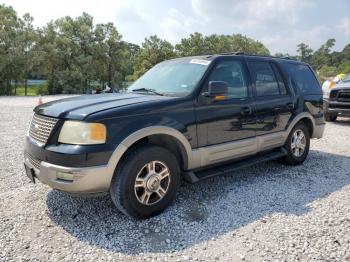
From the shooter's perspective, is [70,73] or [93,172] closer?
[93,172]

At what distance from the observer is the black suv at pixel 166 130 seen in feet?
10.8

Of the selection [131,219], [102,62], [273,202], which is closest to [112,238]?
[131,219]

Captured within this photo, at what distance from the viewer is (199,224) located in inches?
141

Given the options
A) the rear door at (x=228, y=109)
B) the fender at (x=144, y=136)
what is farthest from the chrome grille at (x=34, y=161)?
the rear door at (x=228, y=109)

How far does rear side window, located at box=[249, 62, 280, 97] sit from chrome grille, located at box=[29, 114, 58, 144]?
295 centimetres

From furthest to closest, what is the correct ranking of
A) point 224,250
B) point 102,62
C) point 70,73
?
point 102,62
point 70,73
point 224,250

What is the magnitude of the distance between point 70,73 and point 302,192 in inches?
1314

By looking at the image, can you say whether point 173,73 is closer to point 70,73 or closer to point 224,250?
point 224,250

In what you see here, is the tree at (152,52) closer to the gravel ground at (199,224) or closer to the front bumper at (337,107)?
the front bumper at (337,107)

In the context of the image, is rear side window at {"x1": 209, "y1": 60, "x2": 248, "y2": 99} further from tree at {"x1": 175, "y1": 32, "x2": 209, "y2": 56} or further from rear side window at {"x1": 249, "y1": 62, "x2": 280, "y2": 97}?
tree at {"x1": 175, "y1": 32, "x2": 209, "y2": 56}

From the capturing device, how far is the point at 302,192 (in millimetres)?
4520

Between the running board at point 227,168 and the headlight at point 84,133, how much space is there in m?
1.24

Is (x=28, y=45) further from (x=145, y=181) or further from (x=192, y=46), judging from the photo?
(x=145, y=181)

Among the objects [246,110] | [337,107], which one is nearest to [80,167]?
[246,110]
